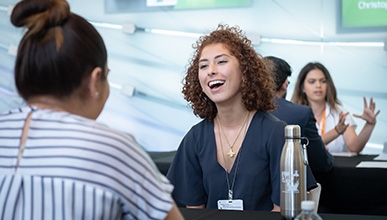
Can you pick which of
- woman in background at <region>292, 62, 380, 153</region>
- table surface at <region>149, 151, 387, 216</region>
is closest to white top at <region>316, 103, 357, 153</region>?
woman in background at <region>292, 62, 380, 153</region>

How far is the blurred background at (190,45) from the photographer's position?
5074mm

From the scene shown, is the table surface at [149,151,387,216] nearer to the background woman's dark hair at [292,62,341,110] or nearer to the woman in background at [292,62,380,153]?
the woman in background at [292,62,380,153]

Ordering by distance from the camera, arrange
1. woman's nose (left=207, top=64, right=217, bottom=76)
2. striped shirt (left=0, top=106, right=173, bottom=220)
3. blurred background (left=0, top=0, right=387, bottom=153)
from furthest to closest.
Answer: blurred background (left=0, top=0, right=387, bottom=153), woman's nose (left=207, top=64, right=217, bottom=76), striped shirt (left=0, top=106, right=173, bottom=220)

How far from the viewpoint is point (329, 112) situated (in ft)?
13.3

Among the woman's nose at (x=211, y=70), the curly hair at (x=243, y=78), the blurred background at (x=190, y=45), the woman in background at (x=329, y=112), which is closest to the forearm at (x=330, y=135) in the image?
the woman in background at (x=329, y=112)

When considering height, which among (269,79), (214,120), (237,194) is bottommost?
(237,194)

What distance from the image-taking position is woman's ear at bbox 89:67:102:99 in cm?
112

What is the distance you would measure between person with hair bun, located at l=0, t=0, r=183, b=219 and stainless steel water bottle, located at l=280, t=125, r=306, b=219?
614 mm

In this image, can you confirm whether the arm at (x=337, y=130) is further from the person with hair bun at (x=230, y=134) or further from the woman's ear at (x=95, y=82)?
the woman's ear at (x=95, y=82)

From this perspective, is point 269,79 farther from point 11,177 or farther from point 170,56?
point 170,56

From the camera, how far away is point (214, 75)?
2.27 metres

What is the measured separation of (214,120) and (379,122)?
3115mm

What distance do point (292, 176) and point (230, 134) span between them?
604 millimetres

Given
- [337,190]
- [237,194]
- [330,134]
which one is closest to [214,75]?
[237,194]
